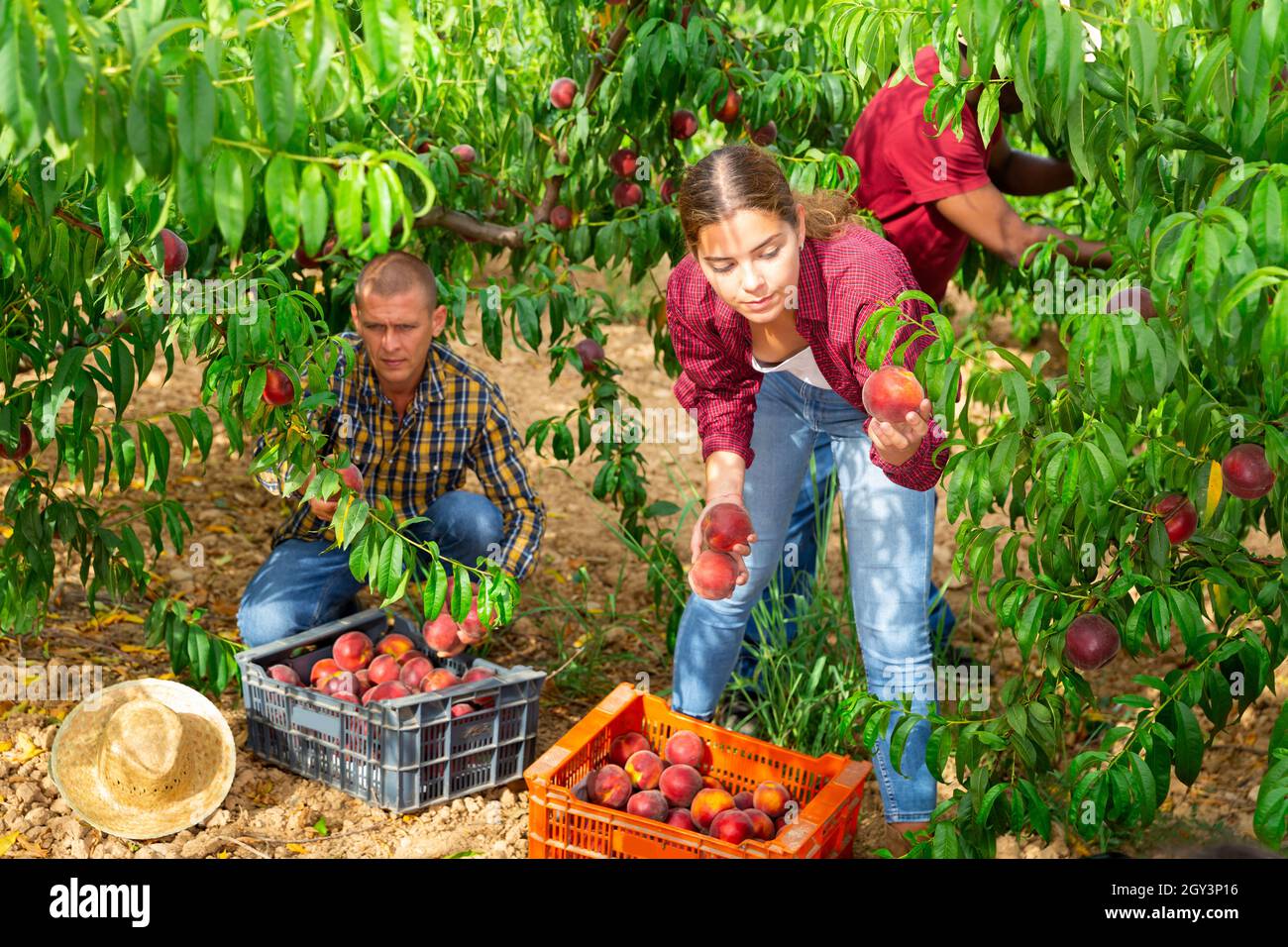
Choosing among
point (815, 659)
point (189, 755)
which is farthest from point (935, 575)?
point (189, 755)

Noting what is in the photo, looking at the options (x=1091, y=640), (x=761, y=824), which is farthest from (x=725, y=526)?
(x=1091, y=640)

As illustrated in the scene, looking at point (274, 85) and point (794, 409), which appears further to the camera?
point (794, 409)

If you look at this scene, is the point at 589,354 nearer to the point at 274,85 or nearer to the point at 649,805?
the point at 649,805

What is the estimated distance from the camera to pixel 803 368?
8.89 ft

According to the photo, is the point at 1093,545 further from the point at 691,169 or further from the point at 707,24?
the point at 707,24

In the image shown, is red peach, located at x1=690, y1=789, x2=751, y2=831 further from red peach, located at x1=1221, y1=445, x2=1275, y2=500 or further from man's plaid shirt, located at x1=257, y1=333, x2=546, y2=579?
red peach, located at x1=1221, y1=445, x2=1275, y2=500

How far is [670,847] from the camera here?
2.48 meters

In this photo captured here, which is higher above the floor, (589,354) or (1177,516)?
(589,354)

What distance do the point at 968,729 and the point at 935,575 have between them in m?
2.19

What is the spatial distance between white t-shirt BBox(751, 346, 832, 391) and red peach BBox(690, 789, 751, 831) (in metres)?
0.86

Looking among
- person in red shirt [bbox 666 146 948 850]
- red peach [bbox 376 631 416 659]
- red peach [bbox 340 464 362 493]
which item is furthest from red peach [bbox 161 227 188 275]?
red peach [bbox 376 631 416 659]

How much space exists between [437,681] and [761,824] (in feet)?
A: 2.58

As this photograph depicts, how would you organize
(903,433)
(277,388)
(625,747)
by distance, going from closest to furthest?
(903,433), (277,388), (625,747)

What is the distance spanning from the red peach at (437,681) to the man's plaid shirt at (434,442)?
1.08 feet
